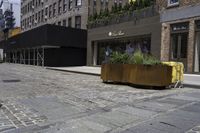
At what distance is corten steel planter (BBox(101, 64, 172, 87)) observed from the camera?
14.1 m

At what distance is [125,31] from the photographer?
31328 millimetres

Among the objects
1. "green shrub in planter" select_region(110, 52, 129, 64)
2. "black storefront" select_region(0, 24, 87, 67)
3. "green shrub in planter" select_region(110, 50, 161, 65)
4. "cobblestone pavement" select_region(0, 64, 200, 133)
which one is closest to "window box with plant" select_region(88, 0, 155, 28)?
"black storefront" select_region(0, 24, 87, 67)

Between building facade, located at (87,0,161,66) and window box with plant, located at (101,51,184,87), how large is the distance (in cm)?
A: 1047

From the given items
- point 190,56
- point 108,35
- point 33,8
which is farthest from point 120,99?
point 33,8

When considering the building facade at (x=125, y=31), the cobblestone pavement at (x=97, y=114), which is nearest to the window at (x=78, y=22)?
the building facade at (x=125, y=31)

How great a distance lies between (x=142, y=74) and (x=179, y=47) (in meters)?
10.4

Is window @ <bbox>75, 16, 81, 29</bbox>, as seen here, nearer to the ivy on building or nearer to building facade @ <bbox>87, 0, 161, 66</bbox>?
building facade @ <bbox>87, 0, 161, 66</bbox>

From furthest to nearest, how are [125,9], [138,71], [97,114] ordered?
[125,9] → [138,71] → [97,114]

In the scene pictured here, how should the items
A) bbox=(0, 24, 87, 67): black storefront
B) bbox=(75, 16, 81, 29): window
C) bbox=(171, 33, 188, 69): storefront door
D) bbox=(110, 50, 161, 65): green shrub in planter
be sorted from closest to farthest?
1. bbox=(110, 50, 161, 65): green shrub in planter
2. bbox=(171, 33, 188, 69): storefront door
3. bbox=(0, 24, 87, 67): black storefront
4. bbox=(75, 16, 81, 29): window

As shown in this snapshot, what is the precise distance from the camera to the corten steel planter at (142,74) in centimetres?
1405

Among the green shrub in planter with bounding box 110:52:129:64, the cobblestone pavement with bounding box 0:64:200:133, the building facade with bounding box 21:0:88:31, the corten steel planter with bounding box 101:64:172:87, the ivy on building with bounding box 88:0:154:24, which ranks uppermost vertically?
the building facade with bounding box 21:0:88:31

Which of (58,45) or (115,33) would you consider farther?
(58,45)

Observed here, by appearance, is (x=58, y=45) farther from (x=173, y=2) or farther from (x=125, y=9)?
(x=173, y=2)

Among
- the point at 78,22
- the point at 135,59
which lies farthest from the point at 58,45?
the point at 135,59
